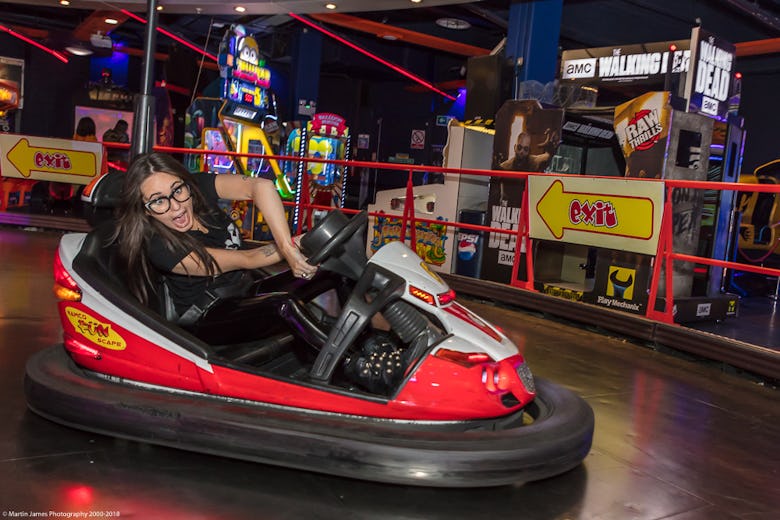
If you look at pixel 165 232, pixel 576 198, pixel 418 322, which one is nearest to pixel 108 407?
pixel 165 232

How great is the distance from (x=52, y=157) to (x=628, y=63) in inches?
208

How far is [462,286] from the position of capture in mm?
4844

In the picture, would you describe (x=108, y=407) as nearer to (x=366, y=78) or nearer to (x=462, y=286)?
(x=462, y=286)

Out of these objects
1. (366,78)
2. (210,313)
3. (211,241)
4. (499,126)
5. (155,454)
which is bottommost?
(155,454)

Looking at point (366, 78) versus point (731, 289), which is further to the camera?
point (366, 78)

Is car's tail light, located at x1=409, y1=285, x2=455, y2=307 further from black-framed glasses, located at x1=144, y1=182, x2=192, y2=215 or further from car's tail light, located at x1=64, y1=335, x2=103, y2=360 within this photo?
car's tail light, located at x1=64, y1=335, x2=103, y2=360

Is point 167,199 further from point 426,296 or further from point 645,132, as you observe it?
point 645,132

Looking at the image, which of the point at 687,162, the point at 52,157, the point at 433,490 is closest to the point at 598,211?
the point at 687,162

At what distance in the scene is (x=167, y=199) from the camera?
1.97 meters

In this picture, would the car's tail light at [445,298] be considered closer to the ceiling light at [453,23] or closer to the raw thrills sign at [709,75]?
the raw thrills sign at [709,75]

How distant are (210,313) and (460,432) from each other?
2.55 feet

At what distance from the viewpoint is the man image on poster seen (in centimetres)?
497

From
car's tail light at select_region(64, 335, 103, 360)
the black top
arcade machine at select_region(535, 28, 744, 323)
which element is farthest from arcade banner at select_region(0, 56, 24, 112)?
car's tail light at select_region(64, 335, 103, 360)

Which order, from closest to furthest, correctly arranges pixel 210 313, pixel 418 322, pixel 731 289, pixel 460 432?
1. pixel 460 432
2. pixel 418 322
3. pixel 210 313
4. pixel 731 289
